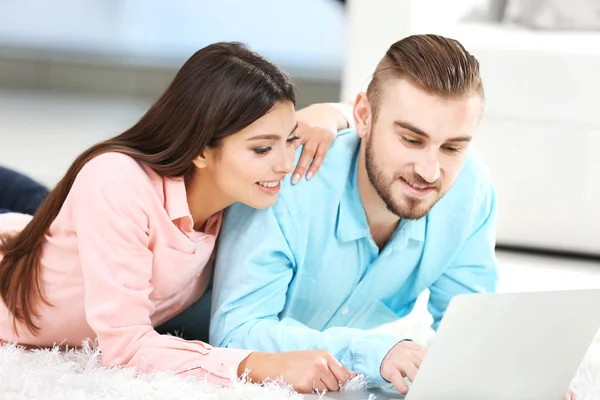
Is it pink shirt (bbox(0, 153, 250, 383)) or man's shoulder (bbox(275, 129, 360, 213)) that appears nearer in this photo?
pink shirt (bbox(0, 153, 250, 383))

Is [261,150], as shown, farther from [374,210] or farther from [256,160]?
[374,210]

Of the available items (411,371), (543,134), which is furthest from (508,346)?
(543,134)

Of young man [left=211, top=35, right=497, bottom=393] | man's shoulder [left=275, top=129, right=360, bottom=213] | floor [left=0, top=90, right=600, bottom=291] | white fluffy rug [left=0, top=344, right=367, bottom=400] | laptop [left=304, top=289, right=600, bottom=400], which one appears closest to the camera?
laptop [left=304, top=289, right=600, bottom=400]

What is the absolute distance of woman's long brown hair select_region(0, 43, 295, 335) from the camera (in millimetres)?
1536

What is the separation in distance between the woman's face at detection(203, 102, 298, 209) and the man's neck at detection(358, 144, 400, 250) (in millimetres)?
155

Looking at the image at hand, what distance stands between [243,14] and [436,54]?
12.5ft

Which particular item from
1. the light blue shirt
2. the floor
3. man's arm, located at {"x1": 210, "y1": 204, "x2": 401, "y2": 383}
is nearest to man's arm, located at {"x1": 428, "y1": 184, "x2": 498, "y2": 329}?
the light blue shirt

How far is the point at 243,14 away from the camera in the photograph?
5.26m

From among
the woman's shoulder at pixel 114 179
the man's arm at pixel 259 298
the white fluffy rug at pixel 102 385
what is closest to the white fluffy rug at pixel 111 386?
the white fluffy rug at pixel 102 385

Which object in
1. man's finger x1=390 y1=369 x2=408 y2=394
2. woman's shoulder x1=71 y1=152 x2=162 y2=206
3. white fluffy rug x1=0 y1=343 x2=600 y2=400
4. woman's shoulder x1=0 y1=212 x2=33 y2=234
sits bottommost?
woman's shoulder x1=0 y1=212 x2=33 y2=234

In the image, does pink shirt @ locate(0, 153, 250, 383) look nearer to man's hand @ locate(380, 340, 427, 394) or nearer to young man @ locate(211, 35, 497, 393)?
young man @ locate(211, 35, 497, 393)

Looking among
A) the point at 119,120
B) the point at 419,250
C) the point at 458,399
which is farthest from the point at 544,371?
the point at 119,120

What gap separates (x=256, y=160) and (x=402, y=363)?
0.40m

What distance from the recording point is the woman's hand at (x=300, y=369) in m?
1.41
